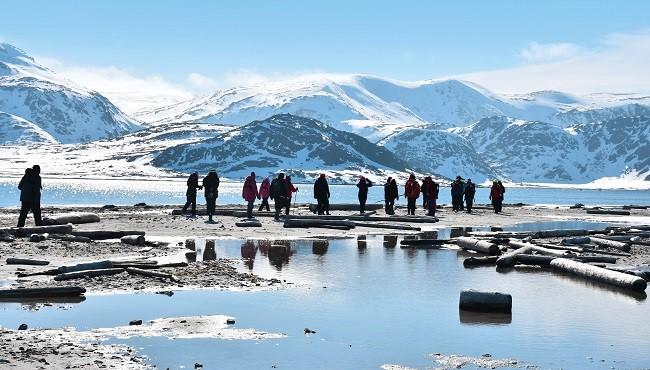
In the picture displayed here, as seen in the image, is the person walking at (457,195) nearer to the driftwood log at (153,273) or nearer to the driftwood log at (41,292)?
the driftwood log at (153,273)

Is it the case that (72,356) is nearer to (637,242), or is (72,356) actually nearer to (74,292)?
(74,292)

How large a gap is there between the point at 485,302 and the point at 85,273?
29.7 feet

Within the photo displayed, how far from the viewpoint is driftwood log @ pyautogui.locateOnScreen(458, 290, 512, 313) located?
17.8 m

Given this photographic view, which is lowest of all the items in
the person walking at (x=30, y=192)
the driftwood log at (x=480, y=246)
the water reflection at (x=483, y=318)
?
the water reflection at (x=483, y=318)

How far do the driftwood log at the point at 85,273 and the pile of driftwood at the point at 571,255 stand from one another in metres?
10.6

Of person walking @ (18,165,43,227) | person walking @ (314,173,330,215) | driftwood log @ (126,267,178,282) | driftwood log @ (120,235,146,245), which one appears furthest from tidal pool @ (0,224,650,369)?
person walking @ (314,173,330,215)

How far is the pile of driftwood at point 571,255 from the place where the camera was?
75.0 feet

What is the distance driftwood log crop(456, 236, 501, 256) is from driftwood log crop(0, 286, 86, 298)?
14881mm

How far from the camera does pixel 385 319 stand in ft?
55.2

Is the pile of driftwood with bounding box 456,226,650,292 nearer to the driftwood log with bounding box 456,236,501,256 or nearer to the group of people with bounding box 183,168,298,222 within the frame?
the driftwood log with bounding box 456,236,501,256

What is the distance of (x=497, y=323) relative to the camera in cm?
1666

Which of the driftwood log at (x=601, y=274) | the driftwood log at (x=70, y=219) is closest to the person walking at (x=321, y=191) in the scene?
the driftwood log at (x=70, y=219)

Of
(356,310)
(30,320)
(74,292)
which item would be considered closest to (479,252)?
(356,310)

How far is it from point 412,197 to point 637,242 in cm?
1932
